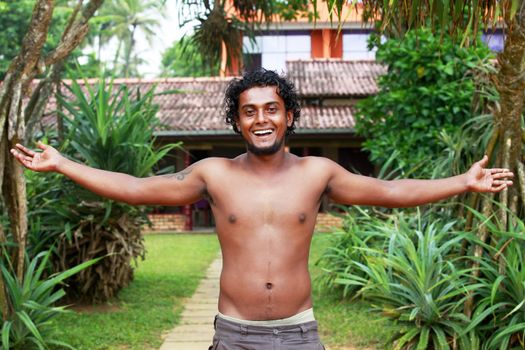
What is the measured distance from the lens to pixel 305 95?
16.8m

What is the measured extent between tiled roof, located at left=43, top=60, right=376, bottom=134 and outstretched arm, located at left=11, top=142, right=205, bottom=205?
12372 mm

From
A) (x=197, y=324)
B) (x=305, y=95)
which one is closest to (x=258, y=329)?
(x=197, y=324)

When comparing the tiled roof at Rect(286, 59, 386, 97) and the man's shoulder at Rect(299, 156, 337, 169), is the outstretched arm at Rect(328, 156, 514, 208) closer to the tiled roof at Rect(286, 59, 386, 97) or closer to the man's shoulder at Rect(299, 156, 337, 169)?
the man's shoulder at Rect(299, 156, 337, 169)

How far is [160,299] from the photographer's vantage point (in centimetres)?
741

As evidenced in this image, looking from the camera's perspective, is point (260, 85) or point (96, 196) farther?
point (96, 196)

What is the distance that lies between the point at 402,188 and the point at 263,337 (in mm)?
830

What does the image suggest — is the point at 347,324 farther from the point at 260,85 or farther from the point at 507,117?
the point at 260,85

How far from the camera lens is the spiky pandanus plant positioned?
6.52 m

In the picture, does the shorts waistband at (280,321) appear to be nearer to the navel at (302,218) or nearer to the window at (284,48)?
the navel at (302,218)

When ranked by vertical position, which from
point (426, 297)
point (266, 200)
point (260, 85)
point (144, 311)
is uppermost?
point (260, 85)

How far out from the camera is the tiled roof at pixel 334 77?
54.5 ft

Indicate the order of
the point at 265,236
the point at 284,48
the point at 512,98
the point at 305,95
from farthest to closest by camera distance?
1. the point at 284,48
2. the point at 305,95
3. the point at 512,98
4. the point at 265,236

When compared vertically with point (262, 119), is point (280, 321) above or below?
below

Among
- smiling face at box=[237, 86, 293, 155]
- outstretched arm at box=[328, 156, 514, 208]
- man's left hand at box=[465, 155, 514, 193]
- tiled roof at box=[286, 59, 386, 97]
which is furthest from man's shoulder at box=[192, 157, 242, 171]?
tiled roof at box=[286, 59, 386, 97]
